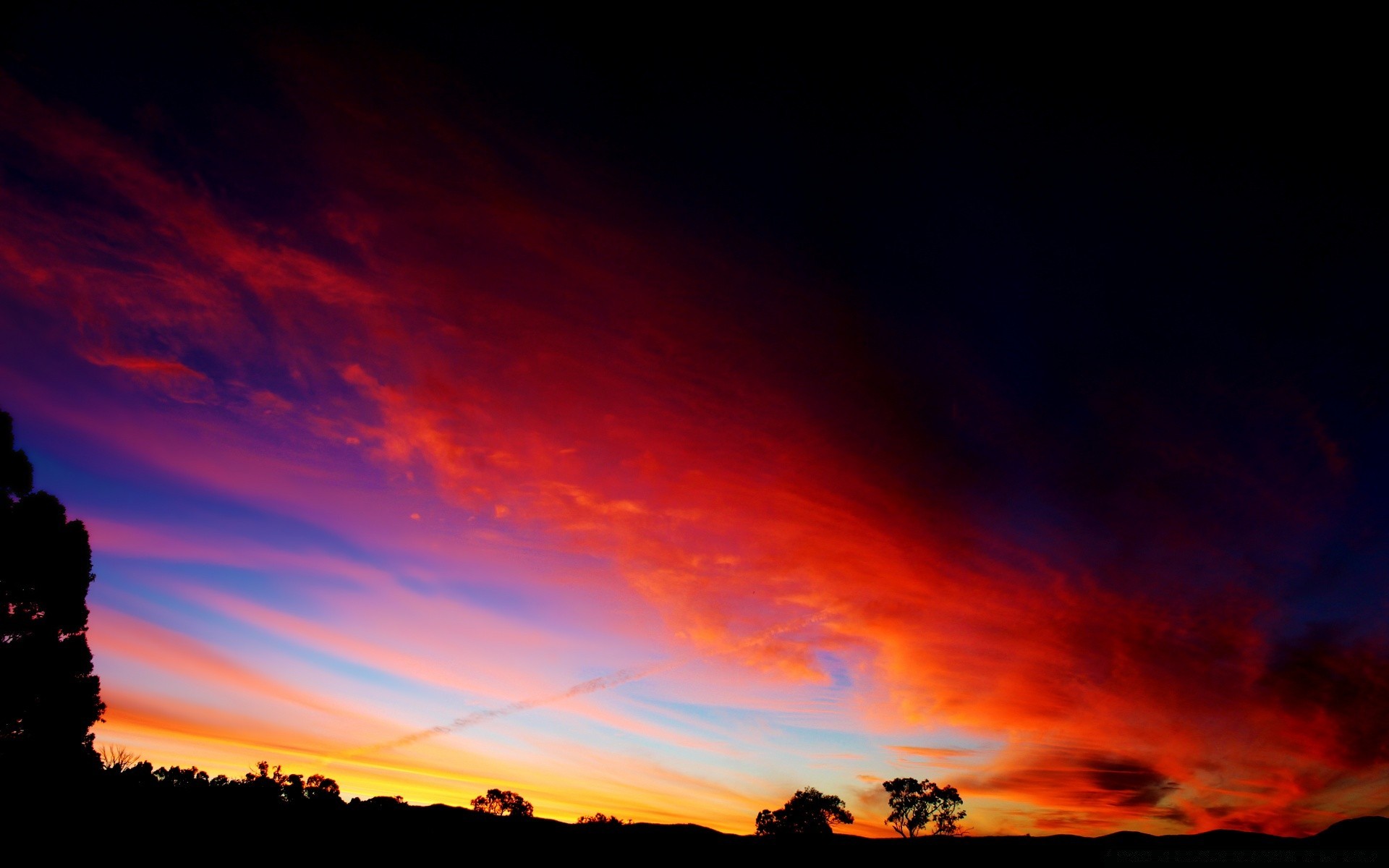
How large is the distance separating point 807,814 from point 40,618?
62.6m

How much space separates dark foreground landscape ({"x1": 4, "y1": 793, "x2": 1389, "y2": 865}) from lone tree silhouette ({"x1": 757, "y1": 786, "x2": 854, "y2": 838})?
126 ft

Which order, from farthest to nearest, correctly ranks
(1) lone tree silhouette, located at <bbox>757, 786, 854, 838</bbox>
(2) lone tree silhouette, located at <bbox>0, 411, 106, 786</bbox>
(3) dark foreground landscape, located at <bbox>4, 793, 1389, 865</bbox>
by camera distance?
(1) lone tree silhouette, located at <bbox>757, 786, 854, 838</bbox> → (2) lone tree silhouette, located at <bbox>0, 411, 106, 786</bbox> → (3) dark foreground landscape, located at <bbox>4, 793, 1389, 865</bbox>

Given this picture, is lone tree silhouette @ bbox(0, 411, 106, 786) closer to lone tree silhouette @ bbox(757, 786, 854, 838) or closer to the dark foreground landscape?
the dark foreground landscape

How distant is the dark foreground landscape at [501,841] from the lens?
41.8ft

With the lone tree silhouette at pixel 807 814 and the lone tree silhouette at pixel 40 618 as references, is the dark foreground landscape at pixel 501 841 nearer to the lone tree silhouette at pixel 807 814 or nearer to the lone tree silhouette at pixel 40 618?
the lone tree silhouette at pixel 40 618

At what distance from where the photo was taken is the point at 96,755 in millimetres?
16109

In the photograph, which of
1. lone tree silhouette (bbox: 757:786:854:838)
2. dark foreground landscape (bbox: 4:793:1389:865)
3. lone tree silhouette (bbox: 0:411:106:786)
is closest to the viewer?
dark foreground landscape (bbox: 4:793:1389:865)

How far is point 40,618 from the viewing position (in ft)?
75.0

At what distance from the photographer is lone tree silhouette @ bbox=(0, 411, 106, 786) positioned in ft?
72.0

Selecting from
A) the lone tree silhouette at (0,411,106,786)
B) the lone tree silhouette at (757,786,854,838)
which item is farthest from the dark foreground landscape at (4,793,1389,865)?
the lone tree silhouette at (757,786,854,838)

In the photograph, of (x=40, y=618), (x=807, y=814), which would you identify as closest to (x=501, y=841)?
(x=40, y=618)

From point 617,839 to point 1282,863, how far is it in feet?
86.8

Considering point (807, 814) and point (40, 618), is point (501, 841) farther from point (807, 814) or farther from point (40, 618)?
point (807, 814)

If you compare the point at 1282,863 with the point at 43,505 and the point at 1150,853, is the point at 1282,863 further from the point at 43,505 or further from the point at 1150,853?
the point at 43,505
